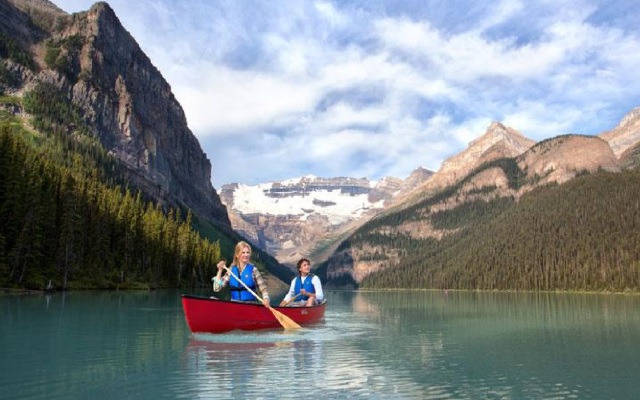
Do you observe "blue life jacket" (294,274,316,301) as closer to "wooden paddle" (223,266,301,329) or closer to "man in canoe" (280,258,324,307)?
"man in canoe" (280,258,324,307)

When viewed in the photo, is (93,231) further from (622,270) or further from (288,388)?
(622,270)

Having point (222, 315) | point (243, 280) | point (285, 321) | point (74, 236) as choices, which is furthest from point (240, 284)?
point (74, 236)

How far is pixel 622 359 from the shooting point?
25.7 m

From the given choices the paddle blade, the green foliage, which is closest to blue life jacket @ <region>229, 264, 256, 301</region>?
the paddle blade

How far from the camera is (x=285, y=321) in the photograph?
35219mm

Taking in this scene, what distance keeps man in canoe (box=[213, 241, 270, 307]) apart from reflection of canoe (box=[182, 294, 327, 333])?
83 cm

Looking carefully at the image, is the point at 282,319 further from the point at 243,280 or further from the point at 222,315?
the point at 222,315

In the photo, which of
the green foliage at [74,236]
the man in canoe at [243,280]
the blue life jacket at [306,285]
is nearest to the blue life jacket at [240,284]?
the man in canoe at [243,280]

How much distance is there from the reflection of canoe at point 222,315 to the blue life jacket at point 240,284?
4.06 ft

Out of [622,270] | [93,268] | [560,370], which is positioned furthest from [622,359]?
[622,270]

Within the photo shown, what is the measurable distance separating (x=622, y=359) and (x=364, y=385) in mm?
14900

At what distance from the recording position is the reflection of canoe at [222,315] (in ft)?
98.4

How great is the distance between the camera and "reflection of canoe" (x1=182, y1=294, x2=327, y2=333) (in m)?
30.0

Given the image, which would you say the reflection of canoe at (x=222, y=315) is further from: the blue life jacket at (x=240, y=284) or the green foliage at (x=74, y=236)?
the green foliage at (x=74, y=236)
